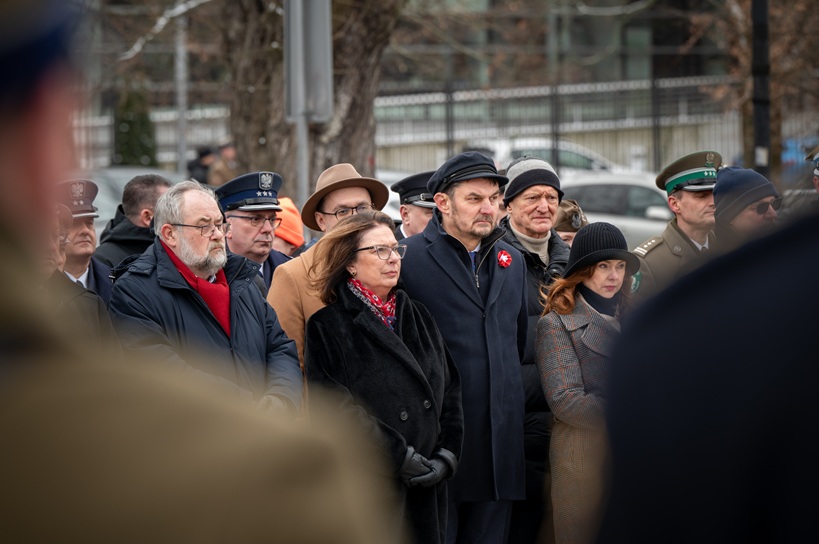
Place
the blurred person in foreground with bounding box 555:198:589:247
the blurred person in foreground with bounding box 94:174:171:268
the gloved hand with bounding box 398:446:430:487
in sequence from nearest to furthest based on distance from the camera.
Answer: the gloved hand with bounding box 398:446:430:487
the blurred person in foreground with bounding box 94:174:171:268
the blurred person in foreground with bounding box 555:198:589:247

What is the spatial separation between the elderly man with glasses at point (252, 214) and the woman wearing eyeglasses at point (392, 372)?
129 centimetres

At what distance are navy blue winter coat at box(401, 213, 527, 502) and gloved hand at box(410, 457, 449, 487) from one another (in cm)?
43

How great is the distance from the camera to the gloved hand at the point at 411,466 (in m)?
4.96

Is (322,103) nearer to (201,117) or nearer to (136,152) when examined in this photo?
(136,152)

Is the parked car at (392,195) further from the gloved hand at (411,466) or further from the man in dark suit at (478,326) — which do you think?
the gloved hand at (411,466)

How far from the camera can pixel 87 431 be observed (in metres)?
0.95

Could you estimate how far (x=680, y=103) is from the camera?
26891 millimetres

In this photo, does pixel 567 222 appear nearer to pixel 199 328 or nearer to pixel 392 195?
pixel 199 328

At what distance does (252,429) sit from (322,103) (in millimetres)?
7066

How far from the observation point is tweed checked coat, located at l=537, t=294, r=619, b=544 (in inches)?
→ 208

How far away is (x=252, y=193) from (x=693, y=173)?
256cm

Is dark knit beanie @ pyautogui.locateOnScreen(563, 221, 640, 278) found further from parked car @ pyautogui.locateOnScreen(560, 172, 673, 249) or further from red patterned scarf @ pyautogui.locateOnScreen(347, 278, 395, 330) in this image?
parked car @ pyautogui.locateOnScreen(560, 172, 673, 249)

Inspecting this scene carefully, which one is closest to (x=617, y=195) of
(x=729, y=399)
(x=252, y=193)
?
(x=252, y=193)

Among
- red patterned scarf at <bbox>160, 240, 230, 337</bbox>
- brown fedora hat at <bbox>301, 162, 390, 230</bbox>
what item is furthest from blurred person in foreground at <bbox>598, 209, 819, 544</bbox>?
brown fedora hat at <bbox>301, 162, 390, 230</bbox>
